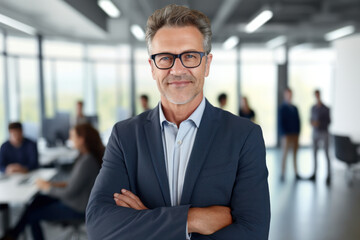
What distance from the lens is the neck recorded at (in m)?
1.50

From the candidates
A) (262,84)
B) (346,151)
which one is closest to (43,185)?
(346,151)

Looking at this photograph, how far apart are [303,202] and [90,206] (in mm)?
4897

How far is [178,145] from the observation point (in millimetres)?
1500

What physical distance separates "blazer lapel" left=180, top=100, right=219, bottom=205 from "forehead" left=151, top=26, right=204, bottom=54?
1.09 feet

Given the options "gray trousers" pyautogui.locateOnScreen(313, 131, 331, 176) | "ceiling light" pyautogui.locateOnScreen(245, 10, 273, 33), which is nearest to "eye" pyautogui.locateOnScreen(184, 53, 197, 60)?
"ceiling light" pyautogui.locateOnScreen(245, 10, 273, 33)

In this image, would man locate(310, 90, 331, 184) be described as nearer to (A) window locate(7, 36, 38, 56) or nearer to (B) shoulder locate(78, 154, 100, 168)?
(B) shoulder locate(78, 154, 100, 168)

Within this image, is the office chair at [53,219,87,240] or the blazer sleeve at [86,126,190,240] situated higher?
the blazer sleeve at [86,126,190,240]

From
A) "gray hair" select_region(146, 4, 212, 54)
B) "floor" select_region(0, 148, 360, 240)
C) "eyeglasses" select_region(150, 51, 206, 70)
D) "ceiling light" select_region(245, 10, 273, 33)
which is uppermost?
"ceiling light" select_region(245, 10, 273, 33)

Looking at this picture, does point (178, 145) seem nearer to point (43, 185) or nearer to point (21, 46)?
point (43, 185)

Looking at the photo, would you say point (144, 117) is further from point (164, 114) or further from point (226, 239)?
point (226, 239)

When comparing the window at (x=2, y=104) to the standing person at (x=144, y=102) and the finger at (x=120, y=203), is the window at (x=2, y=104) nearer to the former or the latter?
the standing person at (x=144, y=102)

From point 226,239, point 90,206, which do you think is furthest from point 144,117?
point 226,239

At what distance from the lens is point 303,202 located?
5367 mm

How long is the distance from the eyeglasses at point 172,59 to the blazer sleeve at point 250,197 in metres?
0.44
